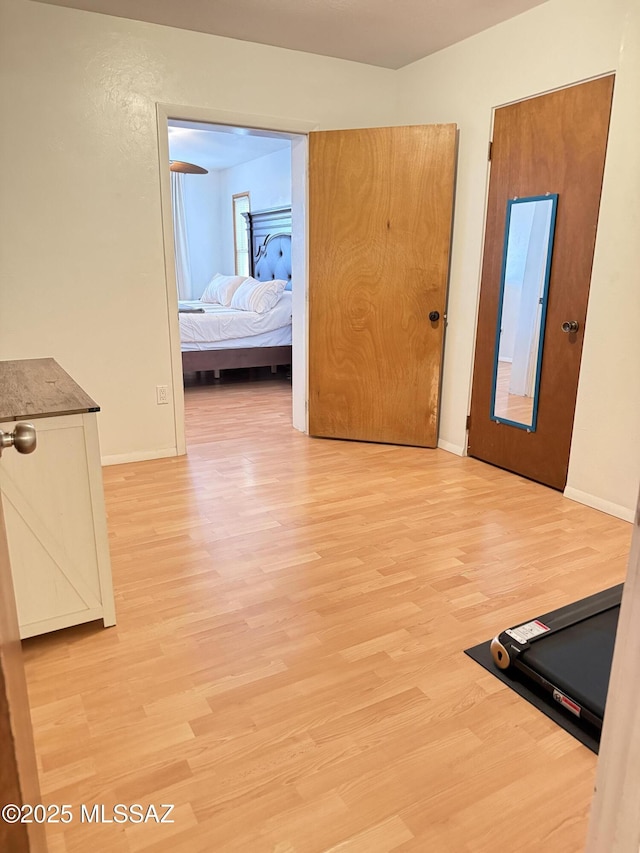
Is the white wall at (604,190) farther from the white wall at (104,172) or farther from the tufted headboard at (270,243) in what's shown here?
the tufted headboard at (270,243)

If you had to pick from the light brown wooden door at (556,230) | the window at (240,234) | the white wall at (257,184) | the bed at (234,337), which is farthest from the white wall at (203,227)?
the light brown wooden door at (556,230)

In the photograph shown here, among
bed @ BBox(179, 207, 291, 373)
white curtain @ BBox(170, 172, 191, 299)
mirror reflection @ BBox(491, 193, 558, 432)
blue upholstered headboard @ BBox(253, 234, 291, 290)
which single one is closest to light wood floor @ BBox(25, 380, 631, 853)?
mirror reflection @ BBox(491, 193, 558, 432)

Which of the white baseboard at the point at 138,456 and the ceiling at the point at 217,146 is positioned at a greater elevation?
the ceiling at the point at 217,146

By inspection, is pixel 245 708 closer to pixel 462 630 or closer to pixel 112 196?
pixel 462 630

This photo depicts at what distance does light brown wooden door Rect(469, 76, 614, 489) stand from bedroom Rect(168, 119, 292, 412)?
1524 mm

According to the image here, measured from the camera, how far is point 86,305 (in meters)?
3.38

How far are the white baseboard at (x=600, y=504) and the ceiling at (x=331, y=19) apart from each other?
2501mm

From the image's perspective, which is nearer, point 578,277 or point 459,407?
point 578,277

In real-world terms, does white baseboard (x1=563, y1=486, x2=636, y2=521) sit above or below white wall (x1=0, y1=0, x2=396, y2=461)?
below

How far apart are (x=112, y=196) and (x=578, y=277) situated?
2.58 meters

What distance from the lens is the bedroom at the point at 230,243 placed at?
18.9 feet

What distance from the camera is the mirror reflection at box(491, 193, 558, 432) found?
314 centimetres

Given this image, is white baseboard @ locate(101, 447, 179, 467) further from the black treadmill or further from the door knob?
the door knob

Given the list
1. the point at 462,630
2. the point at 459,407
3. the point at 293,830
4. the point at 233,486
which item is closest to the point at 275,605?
the point at 462,630
